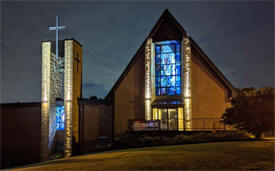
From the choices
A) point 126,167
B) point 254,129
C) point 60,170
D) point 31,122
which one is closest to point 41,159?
point 31,122

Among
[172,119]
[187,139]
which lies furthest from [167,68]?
[187,139]

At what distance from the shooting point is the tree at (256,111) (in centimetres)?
1491

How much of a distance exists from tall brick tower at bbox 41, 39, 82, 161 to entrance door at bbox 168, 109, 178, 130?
24.8 ft

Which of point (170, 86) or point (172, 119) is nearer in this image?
point (172, 119)

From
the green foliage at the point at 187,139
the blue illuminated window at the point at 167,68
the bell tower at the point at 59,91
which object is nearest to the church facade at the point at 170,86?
the blue illuminated window at the point at 167,68

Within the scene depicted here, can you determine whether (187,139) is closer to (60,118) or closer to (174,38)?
(174,38)

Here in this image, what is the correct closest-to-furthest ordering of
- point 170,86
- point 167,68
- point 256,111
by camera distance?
point 256,111 < point 170,86 < point 167,68

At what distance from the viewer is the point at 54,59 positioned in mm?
21453

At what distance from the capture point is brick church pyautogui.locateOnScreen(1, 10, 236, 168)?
21.0 m

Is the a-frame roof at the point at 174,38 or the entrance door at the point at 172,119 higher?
the a-frame roof at the point at 174,38

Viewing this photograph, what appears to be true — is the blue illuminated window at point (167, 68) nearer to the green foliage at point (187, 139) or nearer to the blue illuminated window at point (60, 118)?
the green foliage at point (187, 139)

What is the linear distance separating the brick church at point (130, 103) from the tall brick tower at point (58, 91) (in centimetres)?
7

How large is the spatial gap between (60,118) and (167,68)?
9.85 meters

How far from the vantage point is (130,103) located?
24078 mm
